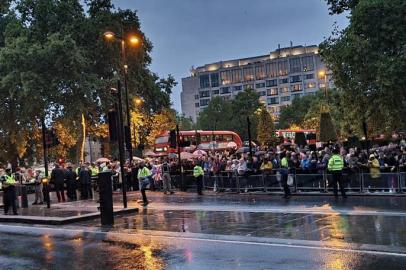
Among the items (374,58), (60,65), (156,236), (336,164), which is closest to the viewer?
(156,236)

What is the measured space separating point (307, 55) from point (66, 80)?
136 m

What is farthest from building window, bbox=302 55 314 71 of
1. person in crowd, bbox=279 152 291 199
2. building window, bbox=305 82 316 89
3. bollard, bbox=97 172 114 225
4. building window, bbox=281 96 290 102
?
bollard, bbox=97 172 114 225

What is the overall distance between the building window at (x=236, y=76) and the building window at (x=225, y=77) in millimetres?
1069

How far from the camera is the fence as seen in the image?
705 inches

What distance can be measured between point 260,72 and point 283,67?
26.1ft

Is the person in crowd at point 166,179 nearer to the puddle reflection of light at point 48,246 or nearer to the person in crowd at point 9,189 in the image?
the person in crowd at point 9,189

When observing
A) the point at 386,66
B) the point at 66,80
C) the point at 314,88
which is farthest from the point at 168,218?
the point at 314,88

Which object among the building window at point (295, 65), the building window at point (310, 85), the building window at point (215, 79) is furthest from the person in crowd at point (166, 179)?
the building window at point (215, 79)

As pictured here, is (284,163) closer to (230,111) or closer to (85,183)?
(85,183)

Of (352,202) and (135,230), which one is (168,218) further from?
(352,202)

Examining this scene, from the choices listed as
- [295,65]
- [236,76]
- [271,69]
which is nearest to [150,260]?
[295,65]

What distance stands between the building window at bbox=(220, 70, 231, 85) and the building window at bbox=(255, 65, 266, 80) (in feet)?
30.6

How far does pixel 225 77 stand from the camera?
178750mm

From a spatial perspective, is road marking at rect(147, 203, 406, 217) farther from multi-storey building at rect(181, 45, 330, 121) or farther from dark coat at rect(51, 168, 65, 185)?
multi-storey building at rect(181, 45, 330, 121)
